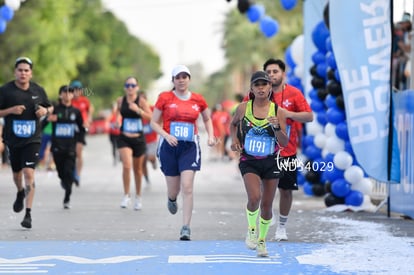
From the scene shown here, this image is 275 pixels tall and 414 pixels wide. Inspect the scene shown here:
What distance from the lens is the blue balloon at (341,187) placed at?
556 inches

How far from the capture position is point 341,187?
14.1 metres

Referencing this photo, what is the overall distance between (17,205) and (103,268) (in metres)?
3.87

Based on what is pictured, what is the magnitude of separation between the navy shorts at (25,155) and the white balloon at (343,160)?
4.51 metres

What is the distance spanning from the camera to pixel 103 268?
8352mm

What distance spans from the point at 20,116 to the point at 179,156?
83.2 inches

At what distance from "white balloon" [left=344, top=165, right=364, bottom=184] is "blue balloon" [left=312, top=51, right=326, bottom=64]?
7.39ft

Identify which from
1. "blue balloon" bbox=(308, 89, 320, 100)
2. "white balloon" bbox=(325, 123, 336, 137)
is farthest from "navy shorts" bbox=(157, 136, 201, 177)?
"blue balloon" bbox=(308, 89, 320, 100)

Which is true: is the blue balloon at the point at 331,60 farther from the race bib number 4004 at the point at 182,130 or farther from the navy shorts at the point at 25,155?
the navy shorts at the point at 25,155

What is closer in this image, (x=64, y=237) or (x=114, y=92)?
(x=64, y=237)

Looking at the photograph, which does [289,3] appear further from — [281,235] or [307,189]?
[281,235]

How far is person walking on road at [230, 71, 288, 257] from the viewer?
9086 millimetres

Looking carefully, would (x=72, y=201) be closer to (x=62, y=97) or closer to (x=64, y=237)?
(x=62, y=97)

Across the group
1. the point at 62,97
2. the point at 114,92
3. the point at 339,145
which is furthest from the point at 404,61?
the point at 114,92

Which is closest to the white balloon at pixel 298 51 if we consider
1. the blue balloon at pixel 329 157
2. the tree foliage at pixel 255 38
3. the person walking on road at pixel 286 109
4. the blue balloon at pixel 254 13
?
the blue balloon at pixel 254 13
